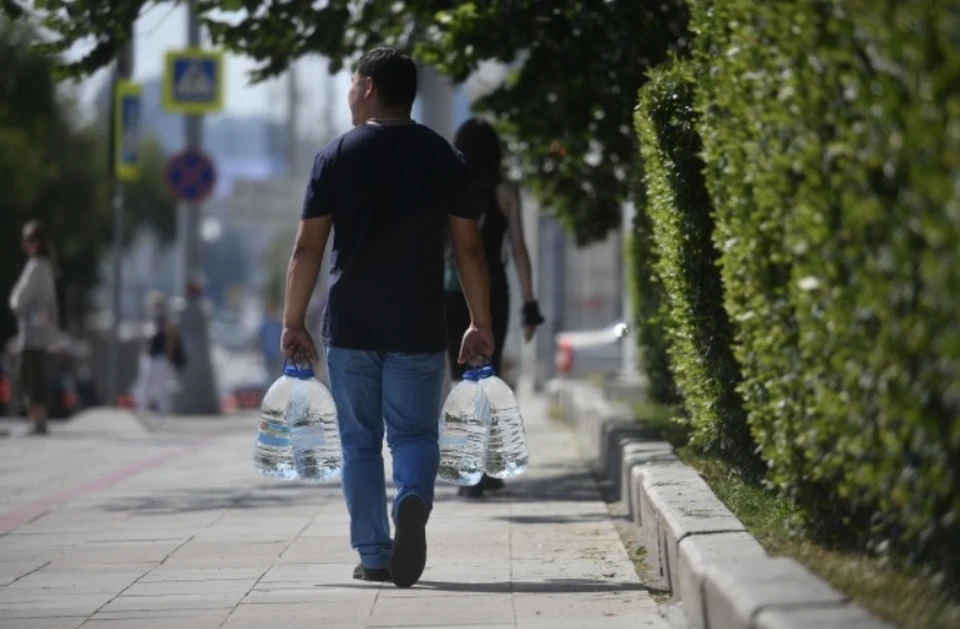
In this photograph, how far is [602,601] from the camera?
687cm

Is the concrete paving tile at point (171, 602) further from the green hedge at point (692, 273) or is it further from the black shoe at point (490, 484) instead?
the black shoe at point (490, 484)

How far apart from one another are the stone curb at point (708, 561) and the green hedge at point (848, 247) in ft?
0.90

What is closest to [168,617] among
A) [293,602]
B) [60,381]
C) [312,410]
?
[293,602]

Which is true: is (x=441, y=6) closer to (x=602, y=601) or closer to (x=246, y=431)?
(x=602, y=601)

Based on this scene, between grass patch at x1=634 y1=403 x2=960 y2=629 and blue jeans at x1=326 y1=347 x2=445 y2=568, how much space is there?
114 centimetres

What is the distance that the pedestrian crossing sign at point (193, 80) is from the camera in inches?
890

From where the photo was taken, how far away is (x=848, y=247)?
4.96 m

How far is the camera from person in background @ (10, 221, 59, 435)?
666 inches

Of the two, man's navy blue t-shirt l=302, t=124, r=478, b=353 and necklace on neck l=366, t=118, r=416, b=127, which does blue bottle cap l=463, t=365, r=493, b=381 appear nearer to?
man's navy blue t-shirt l=302, t=124, r=478, b=353

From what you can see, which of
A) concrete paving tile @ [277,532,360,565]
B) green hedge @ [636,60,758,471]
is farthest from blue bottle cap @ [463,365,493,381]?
concrete paving tile @ [277,532,360,565]

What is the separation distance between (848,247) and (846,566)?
1.10 metres

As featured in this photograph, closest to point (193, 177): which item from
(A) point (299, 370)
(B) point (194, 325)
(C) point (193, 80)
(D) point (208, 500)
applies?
(C) point (193, 80)

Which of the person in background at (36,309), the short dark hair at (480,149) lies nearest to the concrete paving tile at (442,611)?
the short dark hair at (480,149)

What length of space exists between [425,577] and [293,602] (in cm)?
72
